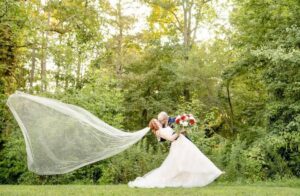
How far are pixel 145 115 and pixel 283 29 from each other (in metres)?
11.8

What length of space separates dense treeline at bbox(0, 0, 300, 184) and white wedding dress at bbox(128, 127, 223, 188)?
2.42m

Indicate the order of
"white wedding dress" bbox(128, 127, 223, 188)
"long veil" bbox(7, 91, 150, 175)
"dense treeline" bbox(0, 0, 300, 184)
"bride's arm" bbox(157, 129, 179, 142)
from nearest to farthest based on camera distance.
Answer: "long veil" bbox(7, 91, 150, 175), "white wedding dress" bbox(128, 127, 223, 188), "bride's arm" bbox(157, 129, 179, 142), "dense treeline" bbox(0, 0, 300, 184)

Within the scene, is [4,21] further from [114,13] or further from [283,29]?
[114,13]

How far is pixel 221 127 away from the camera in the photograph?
22.9 metres

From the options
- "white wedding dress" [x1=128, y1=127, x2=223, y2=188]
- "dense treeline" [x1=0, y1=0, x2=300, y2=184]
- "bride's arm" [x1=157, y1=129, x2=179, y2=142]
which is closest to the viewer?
"white wedding dress" [x1=128, y1=127, x2=223, y2=188]

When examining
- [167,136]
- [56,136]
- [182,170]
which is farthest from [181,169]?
[56,136]

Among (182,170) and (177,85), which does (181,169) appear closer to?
(182,170)

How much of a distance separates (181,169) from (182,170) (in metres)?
0.04

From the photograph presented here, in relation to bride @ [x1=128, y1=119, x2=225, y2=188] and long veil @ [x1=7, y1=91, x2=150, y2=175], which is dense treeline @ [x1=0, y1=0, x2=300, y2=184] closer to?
bride @ [x1=128, y1=119, x2=225, y2=188]

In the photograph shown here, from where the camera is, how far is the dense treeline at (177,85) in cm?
1210

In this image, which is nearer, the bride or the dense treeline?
the bride

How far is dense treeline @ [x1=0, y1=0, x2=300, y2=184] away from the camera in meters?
12.1

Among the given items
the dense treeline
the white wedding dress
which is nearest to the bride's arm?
the white wedding dress

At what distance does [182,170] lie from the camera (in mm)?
9453
